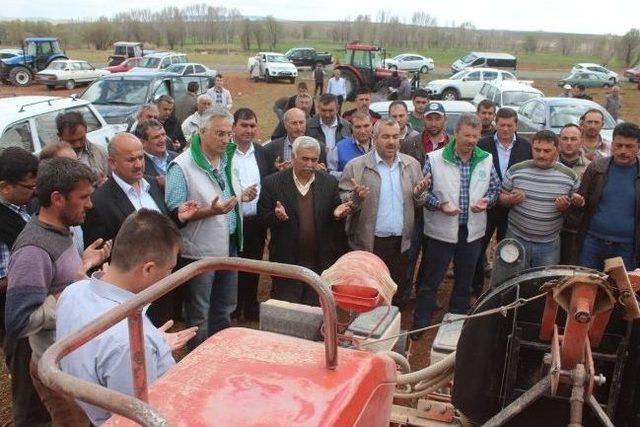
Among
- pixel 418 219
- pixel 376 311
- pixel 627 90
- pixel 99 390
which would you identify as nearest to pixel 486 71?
pixel 627 90

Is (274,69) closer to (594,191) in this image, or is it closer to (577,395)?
(594,191)

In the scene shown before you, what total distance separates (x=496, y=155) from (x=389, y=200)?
1.45m

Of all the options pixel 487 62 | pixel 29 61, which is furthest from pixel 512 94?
pixel 29 61

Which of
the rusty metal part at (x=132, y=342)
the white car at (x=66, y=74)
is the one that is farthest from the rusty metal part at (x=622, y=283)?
the white car at (x=66, y=74)

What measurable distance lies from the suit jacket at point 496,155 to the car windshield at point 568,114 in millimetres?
6852

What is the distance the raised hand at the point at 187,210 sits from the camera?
369 cm

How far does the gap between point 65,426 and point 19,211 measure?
3.89ft

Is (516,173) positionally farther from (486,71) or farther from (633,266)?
(486,71)

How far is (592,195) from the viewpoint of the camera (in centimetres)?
457

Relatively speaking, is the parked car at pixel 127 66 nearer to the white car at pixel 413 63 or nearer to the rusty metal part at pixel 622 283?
the white car at pixel 413 63

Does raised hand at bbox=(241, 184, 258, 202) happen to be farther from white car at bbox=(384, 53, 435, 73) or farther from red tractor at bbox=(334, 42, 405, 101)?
white car at bbox=(384, 53, 435, 73)

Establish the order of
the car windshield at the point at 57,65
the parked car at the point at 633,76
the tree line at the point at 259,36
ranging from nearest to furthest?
the car windshield at the point at 57,65 → the parked car at the point at 633,76 → the tree line at the point at 259,36

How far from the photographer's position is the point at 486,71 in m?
25.1

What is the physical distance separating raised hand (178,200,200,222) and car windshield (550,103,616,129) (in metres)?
9.74
